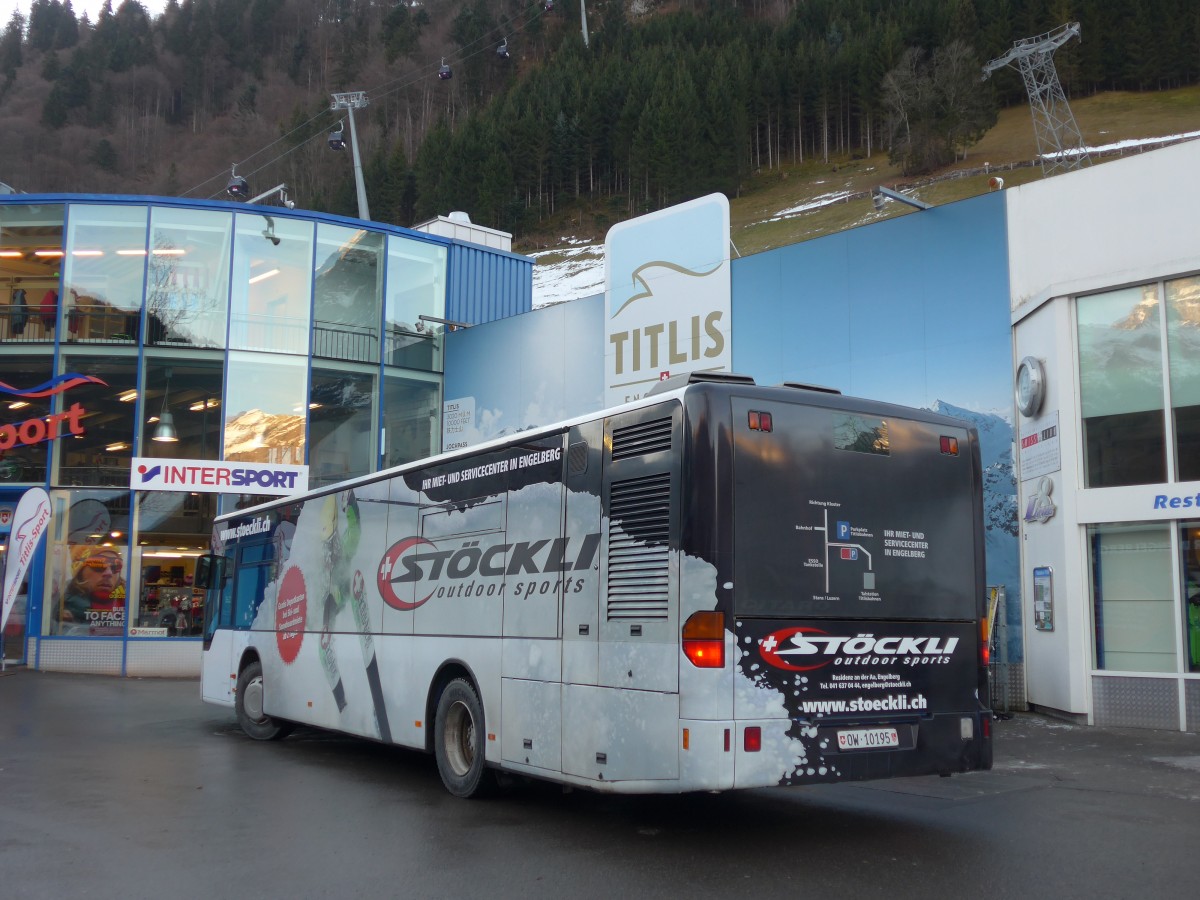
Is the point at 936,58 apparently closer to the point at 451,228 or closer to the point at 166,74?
the point at 451,228

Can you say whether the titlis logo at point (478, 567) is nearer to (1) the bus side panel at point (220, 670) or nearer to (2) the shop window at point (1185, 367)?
(1) the bus side panel at point (220, 670)

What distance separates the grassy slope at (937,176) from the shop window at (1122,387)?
170 feet

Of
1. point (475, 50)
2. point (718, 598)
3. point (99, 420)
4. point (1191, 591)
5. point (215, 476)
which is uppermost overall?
point (475, 50)

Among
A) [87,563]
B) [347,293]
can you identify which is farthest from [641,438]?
[347,293]

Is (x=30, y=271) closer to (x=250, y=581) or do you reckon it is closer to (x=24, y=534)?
(x=24, y=534)

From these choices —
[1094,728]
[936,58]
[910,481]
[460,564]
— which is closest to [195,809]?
[460,564]

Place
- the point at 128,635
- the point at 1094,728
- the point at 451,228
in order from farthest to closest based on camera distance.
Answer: the point at 451,228 < the point at 128,635 < the point at 1094,728

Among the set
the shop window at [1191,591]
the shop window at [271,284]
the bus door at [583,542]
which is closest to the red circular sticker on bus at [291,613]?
the bus door at [583,542]

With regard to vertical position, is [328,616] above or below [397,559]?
below

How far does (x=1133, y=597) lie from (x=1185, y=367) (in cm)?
284

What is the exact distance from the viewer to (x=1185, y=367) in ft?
43.9

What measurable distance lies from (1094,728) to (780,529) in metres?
8.32

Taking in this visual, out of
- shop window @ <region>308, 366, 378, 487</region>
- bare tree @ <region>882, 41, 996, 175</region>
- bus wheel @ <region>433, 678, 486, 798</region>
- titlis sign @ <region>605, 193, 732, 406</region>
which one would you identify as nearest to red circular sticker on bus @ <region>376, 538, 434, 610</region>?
bus wheel @ <region>433, 678, 486, 798</region>

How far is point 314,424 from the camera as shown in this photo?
2605 cm
